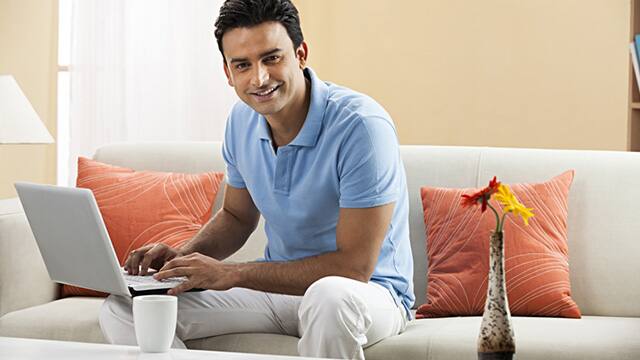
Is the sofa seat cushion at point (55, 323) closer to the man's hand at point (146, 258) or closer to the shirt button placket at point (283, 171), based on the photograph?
the man's hand at point (146, 258)

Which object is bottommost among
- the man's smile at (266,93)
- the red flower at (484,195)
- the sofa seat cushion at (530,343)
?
the sofa seat cushion at (530,343)

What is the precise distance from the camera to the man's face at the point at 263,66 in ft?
7.71

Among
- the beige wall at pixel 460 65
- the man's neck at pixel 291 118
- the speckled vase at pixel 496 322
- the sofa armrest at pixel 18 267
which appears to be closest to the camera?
the speckled vase at pixel 496 322

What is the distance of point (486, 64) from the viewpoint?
413 cm

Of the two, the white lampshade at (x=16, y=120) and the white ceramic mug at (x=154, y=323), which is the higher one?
the white lampshade at (x=16, y=120)

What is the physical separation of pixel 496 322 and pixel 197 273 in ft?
2.88

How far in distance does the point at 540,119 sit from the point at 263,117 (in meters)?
1.88

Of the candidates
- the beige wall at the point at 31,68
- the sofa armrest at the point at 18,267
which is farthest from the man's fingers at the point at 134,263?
the beige wall at the point at 31,68

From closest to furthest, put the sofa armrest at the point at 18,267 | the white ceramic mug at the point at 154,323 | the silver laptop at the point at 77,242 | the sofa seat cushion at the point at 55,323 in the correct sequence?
the white ceramic mug at the point at 154,323
the silver laptop at the point at 77,242
the sofa seat cushion at the point at 55,323
the sofa armrest at the point at 18,267

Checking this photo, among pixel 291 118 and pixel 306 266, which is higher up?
pixel 291 118

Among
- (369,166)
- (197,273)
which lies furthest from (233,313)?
(369,166)

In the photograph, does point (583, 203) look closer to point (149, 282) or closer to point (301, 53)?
point (301, 53)

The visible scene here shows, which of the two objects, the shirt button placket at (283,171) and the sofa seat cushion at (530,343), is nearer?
the sofa seat cushion at (530,343)

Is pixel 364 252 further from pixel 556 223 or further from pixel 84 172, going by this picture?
pixel 84 172
